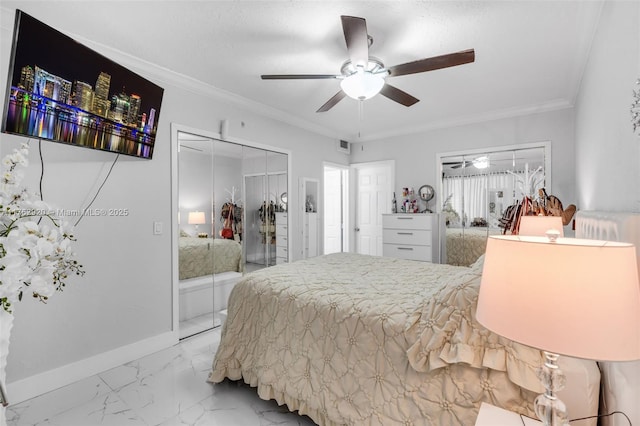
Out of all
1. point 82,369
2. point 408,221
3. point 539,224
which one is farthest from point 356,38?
point 82,369

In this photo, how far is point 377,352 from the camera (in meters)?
1.47

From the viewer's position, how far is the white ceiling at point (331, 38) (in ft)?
6.29

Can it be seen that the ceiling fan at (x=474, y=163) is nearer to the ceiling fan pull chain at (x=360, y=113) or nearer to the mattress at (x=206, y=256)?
the ceiling fan pull chain at (x=360, y=113)

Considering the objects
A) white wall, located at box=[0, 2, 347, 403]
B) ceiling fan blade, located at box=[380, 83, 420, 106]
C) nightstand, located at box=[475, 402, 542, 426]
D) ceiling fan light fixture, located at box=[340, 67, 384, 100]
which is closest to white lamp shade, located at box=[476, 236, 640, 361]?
nightstand, located at box=[475, 402, 542, 426]

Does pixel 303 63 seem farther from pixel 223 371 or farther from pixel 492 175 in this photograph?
pixel 492 175

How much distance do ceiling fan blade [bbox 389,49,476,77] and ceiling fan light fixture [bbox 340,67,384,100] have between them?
0.37 ft

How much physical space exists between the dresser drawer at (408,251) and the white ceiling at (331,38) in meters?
1.98

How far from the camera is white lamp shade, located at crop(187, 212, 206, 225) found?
123 inches

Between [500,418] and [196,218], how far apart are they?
9.66 ft

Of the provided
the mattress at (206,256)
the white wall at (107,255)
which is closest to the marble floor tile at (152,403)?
the white wall at (107,255)

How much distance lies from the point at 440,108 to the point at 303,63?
6.63 ft

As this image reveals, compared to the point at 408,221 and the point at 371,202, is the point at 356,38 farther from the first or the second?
the point at 371,202

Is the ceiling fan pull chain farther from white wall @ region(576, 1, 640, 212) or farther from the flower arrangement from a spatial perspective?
the flower arrangement

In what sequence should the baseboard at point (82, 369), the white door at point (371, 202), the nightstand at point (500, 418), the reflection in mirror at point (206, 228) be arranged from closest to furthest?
the nightstand at point (500, 418)
the baseboard at point (82, 369)
the reflection in mirror at point (206, 228)
the white door at point (371, 202)
